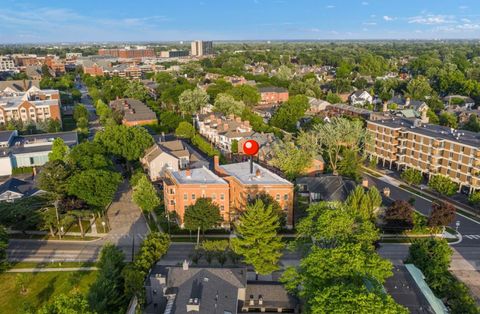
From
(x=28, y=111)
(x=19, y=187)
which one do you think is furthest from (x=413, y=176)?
(x=28, y=111)

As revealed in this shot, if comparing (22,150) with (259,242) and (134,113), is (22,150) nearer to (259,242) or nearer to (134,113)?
(134,113)

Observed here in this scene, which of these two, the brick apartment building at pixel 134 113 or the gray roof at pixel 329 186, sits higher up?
the brick apartment building at pixel 134 113

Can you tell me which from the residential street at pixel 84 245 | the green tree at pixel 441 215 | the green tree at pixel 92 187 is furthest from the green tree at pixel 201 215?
the green tree at pixel 441 215

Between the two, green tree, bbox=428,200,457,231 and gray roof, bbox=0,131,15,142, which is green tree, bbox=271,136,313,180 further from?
gray roof, bbox=0,131,15,142

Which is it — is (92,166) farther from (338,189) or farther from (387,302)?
(387,302)

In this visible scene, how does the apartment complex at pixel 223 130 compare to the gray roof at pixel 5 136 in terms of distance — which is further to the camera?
the apartment complex at pixel 223 130

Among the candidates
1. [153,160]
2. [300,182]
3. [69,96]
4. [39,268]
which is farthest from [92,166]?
[69,96]

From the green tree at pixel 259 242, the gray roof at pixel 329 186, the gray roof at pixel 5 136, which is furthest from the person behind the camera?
the gray roof at pixel 5 136

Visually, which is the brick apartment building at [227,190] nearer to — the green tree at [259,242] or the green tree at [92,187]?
the green tree at [92,187]
